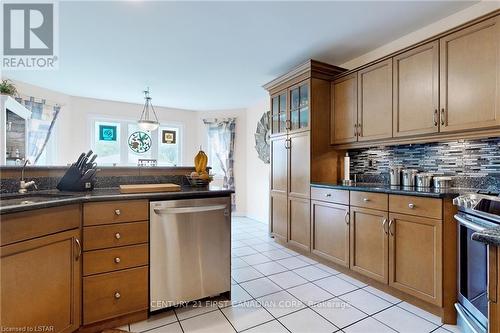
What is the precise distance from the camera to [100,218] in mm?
1598

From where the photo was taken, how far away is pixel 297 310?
193 cm

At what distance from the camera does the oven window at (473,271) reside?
138 centimetres

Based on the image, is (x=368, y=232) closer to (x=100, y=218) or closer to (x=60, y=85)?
(x=100, y=218)

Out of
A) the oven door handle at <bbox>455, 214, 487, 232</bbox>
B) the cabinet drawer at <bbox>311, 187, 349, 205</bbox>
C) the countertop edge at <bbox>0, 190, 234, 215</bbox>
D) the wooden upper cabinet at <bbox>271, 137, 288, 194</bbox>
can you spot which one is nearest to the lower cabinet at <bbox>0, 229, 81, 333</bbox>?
the countertop edge at <bbox>0, 190, 234, 215</bbox>

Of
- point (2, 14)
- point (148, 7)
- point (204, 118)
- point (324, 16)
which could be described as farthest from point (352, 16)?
point (204, 118)

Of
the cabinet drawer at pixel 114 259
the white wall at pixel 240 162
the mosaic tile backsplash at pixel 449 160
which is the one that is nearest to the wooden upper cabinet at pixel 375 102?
the mosaic tile backsplash at pixel 449 160

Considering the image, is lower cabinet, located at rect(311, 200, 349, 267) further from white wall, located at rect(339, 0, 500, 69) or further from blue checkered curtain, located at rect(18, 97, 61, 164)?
blue checkered curtain, located at rect(18, 97, 61, 164)

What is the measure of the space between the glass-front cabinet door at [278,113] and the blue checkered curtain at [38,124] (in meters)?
3.92

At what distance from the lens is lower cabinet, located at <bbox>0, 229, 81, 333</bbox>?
1.19 meters

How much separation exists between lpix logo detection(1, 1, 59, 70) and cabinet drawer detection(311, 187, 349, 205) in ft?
9.97

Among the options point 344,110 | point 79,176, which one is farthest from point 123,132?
point 344,110

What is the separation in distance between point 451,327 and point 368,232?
2.69ft

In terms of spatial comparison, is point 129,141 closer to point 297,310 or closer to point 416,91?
point 297,310

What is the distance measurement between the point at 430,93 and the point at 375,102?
516 millimetres
